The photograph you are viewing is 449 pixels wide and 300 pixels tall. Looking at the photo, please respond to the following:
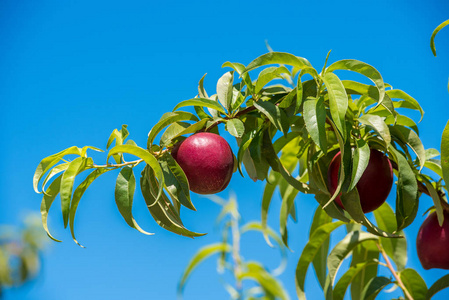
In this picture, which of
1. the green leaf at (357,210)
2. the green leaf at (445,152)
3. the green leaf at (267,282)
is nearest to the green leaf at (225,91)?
the green leaf at (357,210)

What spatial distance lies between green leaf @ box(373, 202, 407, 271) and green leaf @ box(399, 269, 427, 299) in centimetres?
2

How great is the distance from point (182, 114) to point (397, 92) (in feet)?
1.33

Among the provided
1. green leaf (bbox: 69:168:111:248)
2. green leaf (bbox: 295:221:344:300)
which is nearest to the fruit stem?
green leaf (bbox: 295:221:344:300)

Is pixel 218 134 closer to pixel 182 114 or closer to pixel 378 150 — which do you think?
pixel 182 114

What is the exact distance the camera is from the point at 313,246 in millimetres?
1190

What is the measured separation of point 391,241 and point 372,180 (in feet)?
1.44

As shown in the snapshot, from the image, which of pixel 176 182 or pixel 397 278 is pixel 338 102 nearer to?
pixel 176 182

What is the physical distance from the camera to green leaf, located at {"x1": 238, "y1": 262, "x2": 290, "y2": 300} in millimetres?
Answer: 1807

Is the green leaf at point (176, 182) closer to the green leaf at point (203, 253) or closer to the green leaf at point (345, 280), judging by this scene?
the green leaf at point (345, 280)

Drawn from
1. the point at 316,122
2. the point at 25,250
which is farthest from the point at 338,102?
the point at 25,250

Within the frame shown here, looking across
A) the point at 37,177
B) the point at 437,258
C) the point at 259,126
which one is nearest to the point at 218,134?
the point at 259,126

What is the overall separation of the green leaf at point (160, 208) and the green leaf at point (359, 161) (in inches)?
10.5

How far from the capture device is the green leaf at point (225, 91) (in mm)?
910

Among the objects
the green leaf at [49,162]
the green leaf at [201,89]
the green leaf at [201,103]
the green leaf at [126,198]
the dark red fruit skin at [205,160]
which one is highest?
the green leaf at [201,89]
